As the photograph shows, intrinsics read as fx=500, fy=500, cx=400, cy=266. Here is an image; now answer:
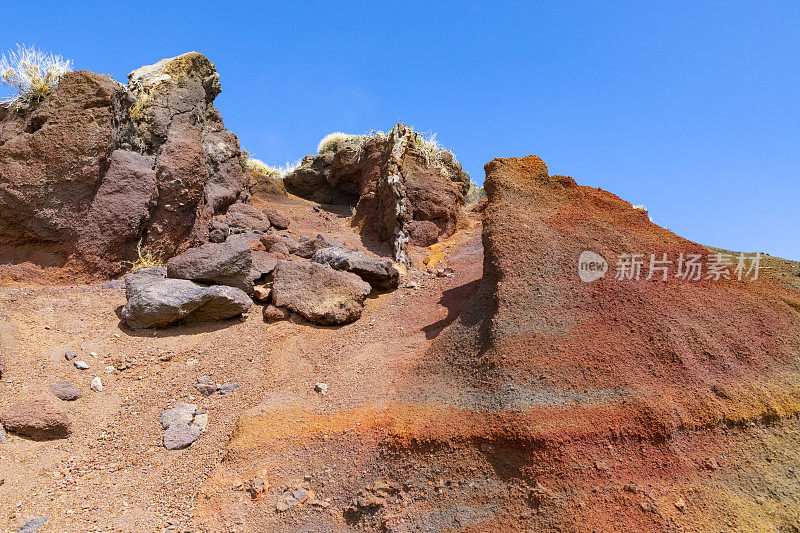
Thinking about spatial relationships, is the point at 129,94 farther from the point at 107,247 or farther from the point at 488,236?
the point at 488,236

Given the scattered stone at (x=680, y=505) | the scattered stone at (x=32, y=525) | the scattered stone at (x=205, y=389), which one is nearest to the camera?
the scattered stone at (x=680, y=505)

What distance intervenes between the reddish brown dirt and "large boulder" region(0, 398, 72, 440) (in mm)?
96

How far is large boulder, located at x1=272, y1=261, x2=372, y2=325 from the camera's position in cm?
599

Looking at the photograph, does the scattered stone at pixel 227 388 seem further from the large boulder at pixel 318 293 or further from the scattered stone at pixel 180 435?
the large boulder at pixel 318 293

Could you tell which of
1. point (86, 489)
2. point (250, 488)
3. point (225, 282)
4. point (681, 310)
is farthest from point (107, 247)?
point (681, 310)

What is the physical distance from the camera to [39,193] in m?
6.45

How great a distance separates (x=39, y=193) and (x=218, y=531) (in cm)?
530

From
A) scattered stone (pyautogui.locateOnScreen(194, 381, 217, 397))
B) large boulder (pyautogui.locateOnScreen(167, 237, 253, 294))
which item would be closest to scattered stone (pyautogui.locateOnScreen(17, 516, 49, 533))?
scattered stone (pyautogui.locateOnScreen(194, 381, 217, 397))

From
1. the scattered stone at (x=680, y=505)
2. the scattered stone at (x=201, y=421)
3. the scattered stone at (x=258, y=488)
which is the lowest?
the scattered stone at (x=258, y=488)

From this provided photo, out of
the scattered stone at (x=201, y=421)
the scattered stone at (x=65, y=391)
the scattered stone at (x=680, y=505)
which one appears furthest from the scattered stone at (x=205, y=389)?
the scattered stone at (x=680, y=505)

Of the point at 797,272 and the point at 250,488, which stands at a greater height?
the point at 797,272

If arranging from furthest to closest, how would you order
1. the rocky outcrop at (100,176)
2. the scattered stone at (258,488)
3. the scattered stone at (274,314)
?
the rocky outcrop at (100,176) → the scattered stone at (274,314) → the scattered stone at (258,488)

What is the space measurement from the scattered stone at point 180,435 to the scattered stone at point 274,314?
5.52 ft

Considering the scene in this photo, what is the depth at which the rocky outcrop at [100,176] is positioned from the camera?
21.2ft
